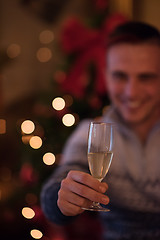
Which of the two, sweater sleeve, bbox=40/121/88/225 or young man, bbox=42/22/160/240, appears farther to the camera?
young man, bbox=42/22/160/240

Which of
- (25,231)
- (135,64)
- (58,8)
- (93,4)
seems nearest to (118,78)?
(135,64)

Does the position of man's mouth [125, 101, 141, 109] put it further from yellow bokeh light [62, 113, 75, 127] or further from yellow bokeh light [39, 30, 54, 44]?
yellow bokeh light [39, 30, 54, 44]

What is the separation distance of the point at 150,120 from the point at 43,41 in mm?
1474

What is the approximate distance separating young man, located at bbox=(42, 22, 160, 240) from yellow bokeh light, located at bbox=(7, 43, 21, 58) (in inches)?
53.5

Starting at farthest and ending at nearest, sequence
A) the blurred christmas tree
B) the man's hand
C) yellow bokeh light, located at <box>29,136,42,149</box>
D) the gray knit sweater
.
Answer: the blurred christmas tree
yellow bokeh light, located at <box>29,136,42,149</box>
the gray knit sweater
the man's hand

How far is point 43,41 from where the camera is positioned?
8.47ft

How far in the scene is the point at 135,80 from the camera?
1.16 meters

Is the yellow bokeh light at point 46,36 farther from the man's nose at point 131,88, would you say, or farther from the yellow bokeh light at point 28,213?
the yellow bokeh light at point 28,213

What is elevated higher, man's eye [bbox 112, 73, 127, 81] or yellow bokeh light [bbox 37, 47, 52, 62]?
yellow bokeh light [bbox 37, 47, 52, 62]

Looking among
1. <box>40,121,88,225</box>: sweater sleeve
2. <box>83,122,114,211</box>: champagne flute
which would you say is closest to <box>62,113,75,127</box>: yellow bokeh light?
<box>40,121,88,225</box>: sweater sleeve

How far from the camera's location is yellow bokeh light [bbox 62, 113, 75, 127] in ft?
5.42

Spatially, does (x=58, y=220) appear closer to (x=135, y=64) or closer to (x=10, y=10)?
(x=135, y=64)

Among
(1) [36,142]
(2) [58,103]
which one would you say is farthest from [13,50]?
(1) [36,142]

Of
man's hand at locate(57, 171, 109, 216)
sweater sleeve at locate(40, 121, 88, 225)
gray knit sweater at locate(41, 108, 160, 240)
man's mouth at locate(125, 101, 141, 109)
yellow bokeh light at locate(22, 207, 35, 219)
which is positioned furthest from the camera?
man's mouth at locate(125, 101, 141, 109)
